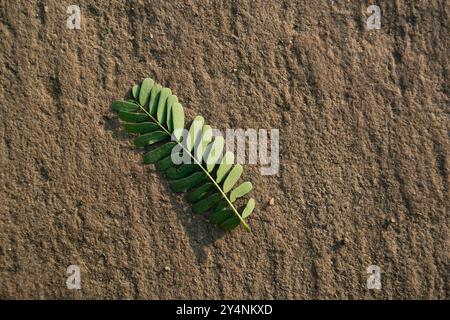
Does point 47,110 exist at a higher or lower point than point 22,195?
higher

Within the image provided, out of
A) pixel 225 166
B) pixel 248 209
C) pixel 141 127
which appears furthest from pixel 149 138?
pixel 248 209

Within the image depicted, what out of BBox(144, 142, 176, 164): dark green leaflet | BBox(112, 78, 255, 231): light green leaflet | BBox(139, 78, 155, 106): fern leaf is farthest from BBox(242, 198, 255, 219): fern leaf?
BBox(139, 78, 155, 106): fern leaf

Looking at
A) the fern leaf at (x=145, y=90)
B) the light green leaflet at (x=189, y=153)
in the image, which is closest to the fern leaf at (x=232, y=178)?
the light green leaflet at (x=189, y=153)

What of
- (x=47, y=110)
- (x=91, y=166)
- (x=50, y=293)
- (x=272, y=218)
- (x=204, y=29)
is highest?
(x=204, y=29)

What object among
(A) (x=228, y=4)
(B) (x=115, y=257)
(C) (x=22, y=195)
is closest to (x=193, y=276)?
(B) (x=115, y=257)

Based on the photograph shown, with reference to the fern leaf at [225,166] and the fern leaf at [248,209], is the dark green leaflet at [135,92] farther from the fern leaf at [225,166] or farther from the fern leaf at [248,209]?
the fern leaf at [248,209]

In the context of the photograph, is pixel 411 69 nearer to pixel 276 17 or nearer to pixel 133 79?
pixel 276 17

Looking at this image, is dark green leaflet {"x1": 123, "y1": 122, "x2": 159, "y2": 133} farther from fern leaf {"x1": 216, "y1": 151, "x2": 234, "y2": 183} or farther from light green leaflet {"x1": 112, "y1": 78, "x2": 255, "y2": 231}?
fern leaf {"x1": 216, "y1": 151, "x2": 234, "y2": 183}
